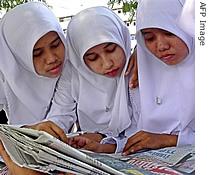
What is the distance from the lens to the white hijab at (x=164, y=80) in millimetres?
1179

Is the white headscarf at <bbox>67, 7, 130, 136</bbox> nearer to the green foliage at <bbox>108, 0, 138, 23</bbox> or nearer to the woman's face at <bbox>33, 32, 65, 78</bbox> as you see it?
the woman's face at <bbox>33, 32, 65, 78</bbox>

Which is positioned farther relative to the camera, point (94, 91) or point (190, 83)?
point (94, 91)

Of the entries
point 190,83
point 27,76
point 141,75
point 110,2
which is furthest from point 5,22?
point 110,2

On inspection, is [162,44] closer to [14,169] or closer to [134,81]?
[134,81]

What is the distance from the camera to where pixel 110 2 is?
2.23 meters

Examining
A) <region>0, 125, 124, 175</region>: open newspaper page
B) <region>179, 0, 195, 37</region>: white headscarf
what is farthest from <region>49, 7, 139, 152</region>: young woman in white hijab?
<region>0, 125, 124, 175</region>: open newspaper page

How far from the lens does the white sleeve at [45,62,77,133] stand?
1.41 metres

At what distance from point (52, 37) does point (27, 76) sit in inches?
8.0

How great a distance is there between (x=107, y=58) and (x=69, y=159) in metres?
0.57

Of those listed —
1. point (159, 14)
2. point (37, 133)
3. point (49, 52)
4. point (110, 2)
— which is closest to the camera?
point (37, 133)

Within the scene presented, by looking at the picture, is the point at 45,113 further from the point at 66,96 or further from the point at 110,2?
the point at 110,2

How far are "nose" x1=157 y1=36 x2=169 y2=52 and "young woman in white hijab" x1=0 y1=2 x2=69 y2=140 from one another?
354 millimetres

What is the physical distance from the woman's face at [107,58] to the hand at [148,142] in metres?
0.25

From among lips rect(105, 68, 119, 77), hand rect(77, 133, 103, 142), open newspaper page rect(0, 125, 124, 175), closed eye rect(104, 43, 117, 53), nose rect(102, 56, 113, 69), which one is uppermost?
closed eye rect(104, 43, 117, 53)
